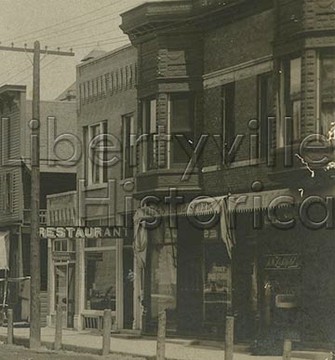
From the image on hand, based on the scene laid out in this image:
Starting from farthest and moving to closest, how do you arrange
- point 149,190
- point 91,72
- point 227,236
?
1. point 91,72
2. point 149,190
3. point 227,236

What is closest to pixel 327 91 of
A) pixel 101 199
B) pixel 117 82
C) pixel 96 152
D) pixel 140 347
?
pixel 140 347

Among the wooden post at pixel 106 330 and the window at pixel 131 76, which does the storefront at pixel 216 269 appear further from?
the window at pixel 131 76

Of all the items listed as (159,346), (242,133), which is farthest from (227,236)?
(159,346)

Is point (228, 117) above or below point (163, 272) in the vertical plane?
above

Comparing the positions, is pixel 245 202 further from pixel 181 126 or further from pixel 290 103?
pixel 181 126

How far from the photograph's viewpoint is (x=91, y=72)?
32.4m

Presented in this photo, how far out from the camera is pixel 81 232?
2795 centimetres

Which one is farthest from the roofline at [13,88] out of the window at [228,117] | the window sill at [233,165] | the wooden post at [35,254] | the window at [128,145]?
the window at [228,117]

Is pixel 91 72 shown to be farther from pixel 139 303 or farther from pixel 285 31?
pixel 285 31

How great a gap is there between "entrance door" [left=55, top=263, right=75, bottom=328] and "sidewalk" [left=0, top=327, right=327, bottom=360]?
7.84ft

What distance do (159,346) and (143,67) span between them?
10.2 m

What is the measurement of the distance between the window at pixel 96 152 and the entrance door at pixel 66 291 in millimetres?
3612

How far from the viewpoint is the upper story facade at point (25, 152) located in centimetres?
3947

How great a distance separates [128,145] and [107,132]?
167 cm
